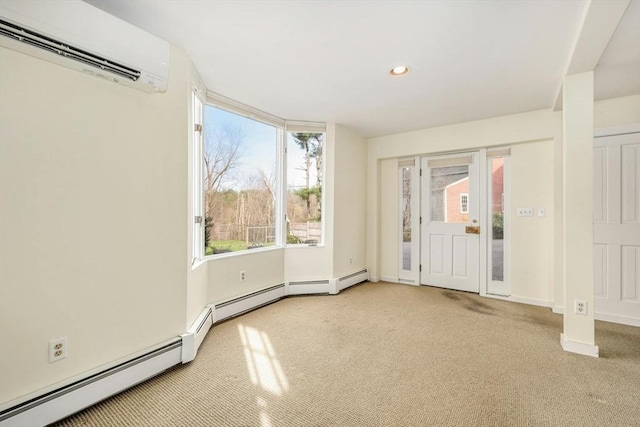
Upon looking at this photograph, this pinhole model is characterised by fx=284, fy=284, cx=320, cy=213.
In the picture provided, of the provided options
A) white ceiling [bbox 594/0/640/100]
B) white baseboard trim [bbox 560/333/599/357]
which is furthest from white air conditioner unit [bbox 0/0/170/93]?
white baseboard trim [bbox 560/333/599/357]

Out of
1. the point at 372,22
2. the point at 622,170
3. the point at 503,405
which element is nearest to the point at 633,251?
the point at 622,170

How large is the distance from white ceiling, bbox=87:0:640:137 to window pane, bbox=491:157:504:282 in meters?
0.84

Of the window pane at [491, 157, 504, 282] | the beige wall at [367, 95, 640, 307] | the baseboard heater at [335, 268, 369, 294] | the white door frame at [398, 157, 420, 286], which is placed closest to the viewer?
the beige wall at [367, 95, 640, 307]

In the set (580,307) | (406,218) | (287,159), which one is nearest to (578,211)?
(580,307)

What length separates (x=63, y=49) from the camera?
1.46 m

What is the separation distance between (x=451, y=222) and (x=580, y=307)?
6.39 ft

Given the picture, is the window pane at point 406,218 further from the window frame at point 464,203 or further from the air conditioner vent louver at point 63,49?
the air conditioner vent louver at point 63,49

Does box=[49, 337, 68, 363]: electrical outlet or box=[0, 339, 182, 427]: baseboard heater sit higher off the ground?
box=[49, 337, 68, 363]: electrical outlet

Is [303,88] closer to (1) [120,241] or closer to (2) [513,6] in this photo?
(2) [513,6]

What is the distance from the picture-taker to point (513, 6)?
1682 mm

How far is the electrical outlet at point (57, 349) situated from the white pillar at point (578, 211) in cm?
355

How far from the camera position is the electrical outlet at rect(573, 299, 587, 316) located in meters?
2.30

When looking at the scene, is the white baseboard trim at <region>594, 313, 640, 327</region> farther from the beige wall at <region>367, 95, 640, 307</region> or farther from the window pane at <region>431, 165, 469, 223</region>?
the window pane at <region>431, 165, 469, 223</region>

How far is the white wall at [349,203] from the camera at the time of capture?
13.3ft
